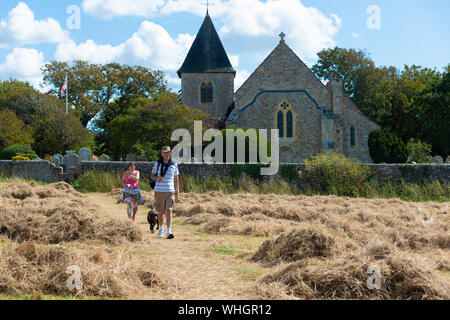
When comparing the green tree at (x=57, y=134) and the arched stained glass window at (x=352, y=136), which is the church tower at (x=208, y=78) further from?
the arched stained glass window at (x=352, y=136)

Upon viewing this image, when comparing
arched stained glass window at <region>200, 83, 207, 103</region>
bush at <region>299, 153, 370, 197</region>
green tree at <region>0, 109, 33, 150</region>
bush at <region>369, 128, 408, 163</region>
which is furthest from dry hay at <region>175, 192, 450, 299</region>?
arched stained glass window at <region>200, 83, 207, 103</region>

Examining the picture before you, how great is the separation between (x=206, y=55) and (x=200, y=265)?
39405 mm

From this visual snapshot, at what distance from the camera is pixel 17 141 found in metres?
32.4

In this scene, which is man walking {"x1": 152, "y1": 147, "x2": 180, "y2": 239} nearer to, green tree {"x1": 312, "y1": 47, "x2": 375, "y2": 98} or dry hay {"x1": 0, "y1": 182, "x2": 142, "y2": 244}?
dry hay {"x1": 0, "y1": 182, "x2": 142, "y2": 244}

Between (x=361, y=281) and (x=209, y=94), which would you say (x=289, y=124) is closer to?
(x=209, y=94)

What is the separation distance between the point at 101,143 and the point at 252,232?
4258 centimetres

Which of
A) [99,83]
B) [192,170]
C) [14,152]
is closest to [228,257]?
[192,170]

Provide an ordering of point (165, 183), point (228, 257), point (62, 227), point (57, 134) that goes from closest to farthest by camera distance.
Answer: point (228, 257) < point (62, 227) < point (165, 183) < point (57, 134)

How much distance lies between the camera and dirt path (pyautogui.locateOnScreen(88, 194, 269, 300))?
17.8 ft

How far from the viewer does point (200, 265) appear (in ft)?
22.7

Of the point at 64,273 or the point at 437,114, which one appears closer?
the point at 64,273

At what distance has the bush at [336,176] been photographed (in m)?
18.8

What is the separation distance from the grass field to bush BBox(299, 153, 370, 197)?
7162 mm
